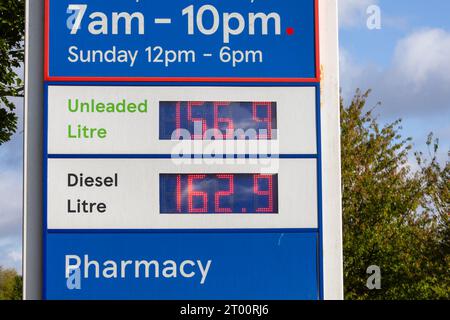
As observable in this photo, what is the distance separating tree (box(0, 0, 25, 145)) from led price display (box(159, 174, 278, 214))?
572 inches

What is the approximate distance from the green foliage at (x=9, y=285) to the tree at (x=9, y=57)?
31363 mm

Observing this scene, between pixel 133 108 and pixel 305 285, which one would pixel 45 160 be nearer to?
pixel 133 108

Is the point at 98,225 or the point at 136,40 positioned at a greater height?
the point at 136,40

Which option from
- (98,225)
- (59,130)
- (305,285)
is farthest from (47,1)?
(305,285)

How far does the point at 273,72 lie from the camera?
33.7ft

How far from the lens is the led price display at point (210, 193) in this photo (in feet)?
32.7

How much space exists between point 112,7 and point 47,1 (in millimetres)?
721

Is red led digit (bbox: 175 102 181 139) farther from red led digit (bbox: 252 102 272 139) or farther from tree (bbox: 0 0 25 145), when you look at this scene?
tree (bbox: 0 0 25 145)

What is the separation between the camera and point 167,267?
32.7 ft

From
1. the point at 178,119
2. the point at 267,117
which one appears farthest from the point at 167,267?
the point at 267,117

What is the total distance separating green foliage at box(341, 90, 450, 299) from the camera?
1211 inches

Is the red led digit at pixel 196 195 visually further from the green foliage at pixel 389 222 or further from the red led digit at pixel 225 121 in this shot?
the green foliage at pixel 389 222
